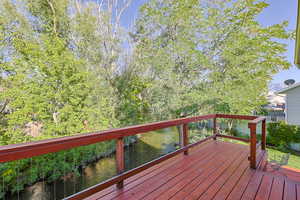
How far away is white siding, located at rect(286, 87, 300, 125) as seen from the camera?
24.5ft

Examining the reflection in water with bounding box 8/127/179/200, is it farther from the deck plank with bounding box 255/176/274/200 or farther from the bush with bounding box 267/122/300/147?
the bush with bounding box 267/122/300/147

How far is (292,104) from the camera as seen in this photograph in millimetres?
7676

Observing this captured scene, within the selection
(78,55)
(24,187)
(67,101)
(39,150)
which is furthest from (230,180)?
(78,55)

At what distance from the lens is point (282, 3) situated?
243 inches

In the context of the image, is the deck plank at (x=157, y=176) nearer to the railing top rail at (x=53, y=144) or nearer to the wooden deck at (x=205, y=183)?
the wooden deck at (x=205, y=183)

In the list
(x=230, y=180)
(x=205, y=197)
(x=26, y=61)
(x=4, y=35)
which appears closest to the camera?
(x=205, y=197)

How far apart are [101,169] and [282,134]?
932 cm

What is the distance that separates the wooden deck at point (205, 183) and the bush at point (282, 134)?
22.7 ft

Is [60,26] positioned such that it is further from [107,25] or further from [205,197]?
[205,197]

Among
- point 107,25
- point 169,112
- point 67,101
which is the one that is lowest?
point 169,112

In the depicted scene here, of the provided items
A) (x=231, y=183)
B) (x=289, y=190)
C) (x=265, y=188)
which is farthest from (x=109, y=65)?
(x=289, y=190)

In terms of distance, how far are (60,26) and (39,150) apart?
24.4ft

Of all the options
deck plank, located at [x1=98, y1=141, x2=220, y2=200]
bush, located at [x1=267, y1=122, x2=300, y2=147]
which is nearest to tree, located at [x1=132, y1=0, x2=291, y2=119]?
bush, located at [x1=267, y1=122, x2=300, y2=147]

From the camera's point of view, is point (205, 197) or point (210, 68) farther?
point (210, 68)
